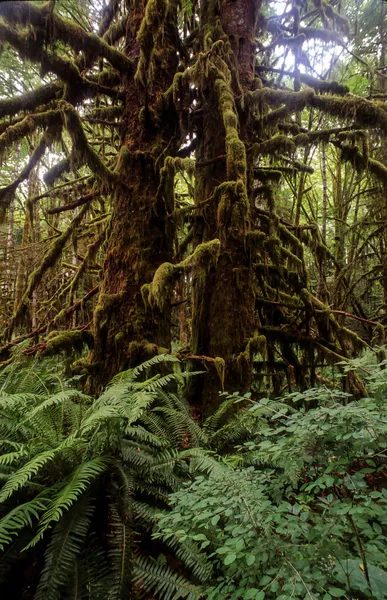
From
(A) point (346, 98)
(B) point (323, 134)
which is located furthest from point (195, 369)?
(A) point (346, 98)

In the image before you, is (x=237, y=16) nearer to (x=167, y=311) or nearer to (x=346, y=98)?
(x=346, y=98)

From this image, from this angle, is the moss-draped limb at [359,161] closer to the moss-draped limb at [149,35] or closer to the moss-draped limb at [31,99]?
the moss-draped limb at [149,35]

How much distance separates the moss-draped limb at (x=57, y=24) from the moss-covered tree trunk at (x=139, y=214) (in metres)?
0.44

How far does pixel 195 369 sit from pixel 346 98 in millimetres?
3319

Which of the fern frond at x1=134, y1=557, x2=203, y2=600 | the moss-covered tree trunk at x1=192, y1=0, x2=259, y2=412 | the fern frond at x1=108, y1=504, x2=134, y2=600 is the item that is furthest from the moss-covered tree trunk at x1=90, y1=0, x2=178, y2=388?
the fern frond at x1=134, y1=557, x2=203, y2=600

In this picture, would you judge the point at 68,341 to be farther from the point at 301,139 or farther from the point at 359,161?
the point at 359,161

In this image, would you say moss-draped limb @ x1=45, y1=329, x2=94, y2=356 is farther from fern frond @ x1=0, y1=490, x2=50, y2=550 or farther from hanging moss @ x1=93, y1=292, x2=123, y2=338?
fern frond @ x1=0, y1=490, x2=50, y2=550

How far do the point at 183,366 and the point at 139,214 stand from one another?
6.41ft

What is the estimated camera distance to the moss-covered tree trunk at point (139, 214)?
3553 millimetres

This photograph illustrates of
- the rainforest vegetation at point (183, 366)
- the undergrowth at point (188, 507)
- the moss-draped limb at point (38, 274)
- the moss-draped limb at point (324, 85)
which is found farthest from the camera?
the moss-draped limb at point (38, 274)

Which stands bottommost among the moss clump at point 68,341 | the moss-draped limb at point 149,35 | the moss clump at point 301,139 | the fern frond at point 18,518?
the fern frond at point 18,518

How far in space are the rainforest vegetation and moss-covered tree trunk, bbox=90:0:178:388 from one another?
0.02 metres

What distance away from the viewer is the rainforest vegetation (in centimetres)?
168

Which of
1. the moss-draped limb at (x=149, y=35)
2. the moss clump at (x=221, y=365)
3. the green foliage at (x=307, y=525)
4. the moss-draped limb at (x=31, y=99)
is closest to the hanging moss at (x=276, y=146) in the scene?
the moss-draped limb at (x=149, y=35)
